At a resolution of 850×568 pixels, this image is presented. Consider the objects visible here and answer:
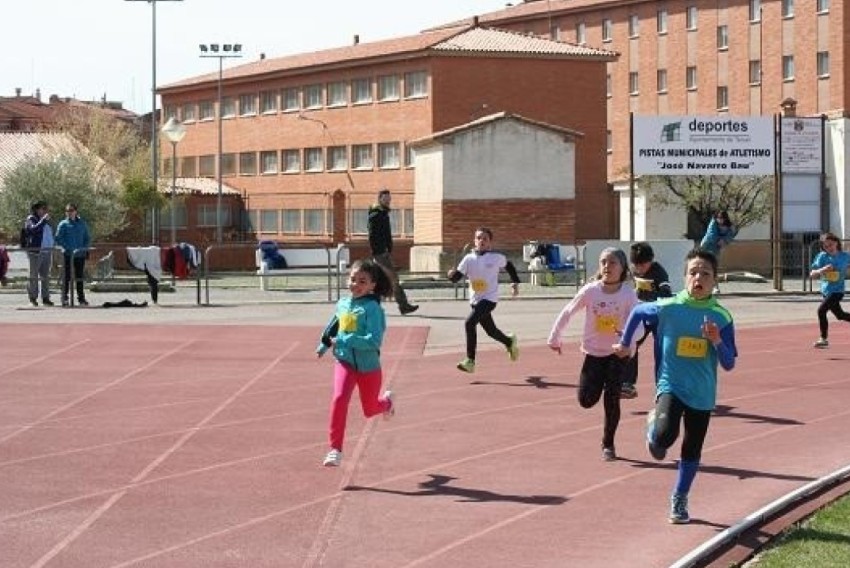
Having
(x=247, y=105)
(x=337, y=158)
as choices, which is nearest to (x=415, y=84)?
(x=337, y=158)

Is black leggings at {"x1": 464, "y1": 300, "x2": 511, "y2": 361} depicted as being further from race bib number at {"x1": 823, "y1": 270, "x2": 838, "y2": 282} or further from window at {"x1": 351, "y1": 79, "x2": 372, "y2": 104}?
window at {"x1": 351, "y1": 79, "x2": 372, "y2": 104}

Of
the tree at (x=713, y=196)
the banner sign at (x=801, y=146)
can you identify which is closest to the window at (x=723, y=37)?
the tree at (x=713, y=196)

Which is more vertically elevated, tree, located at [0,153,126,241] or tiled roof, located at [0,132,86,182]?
tiled roof, located at [0,132,86,182]

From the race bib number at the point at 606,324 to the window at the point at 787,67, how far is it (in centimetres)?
7232

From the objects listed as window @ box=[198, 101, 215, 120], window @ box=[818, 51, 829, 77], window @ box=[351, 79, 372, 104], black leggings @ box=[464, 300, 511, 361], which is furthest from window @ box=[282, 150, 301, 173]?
black leggings @ box=[464, 300, 511, 361]

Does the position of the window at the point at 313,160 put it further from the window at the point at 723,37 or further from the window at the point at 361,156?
the window at the point at 723,37

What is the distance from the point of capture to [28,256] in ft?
102

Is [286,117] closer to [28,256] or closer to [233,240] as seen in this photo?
[233,240]

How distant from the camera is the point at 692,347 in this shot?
969cm

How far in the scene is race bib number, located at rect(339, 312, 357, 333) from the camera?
38.5 ft

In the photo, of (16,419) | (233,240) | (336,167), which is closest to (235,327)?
(16,419)

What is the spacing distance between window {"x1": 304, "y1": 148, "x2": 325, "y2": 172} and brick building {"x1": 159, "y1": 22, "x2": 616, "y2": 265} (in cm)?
6

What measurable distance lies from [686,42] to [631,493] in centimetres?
8141

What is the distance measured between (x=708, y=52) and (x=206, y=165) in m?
26.3
